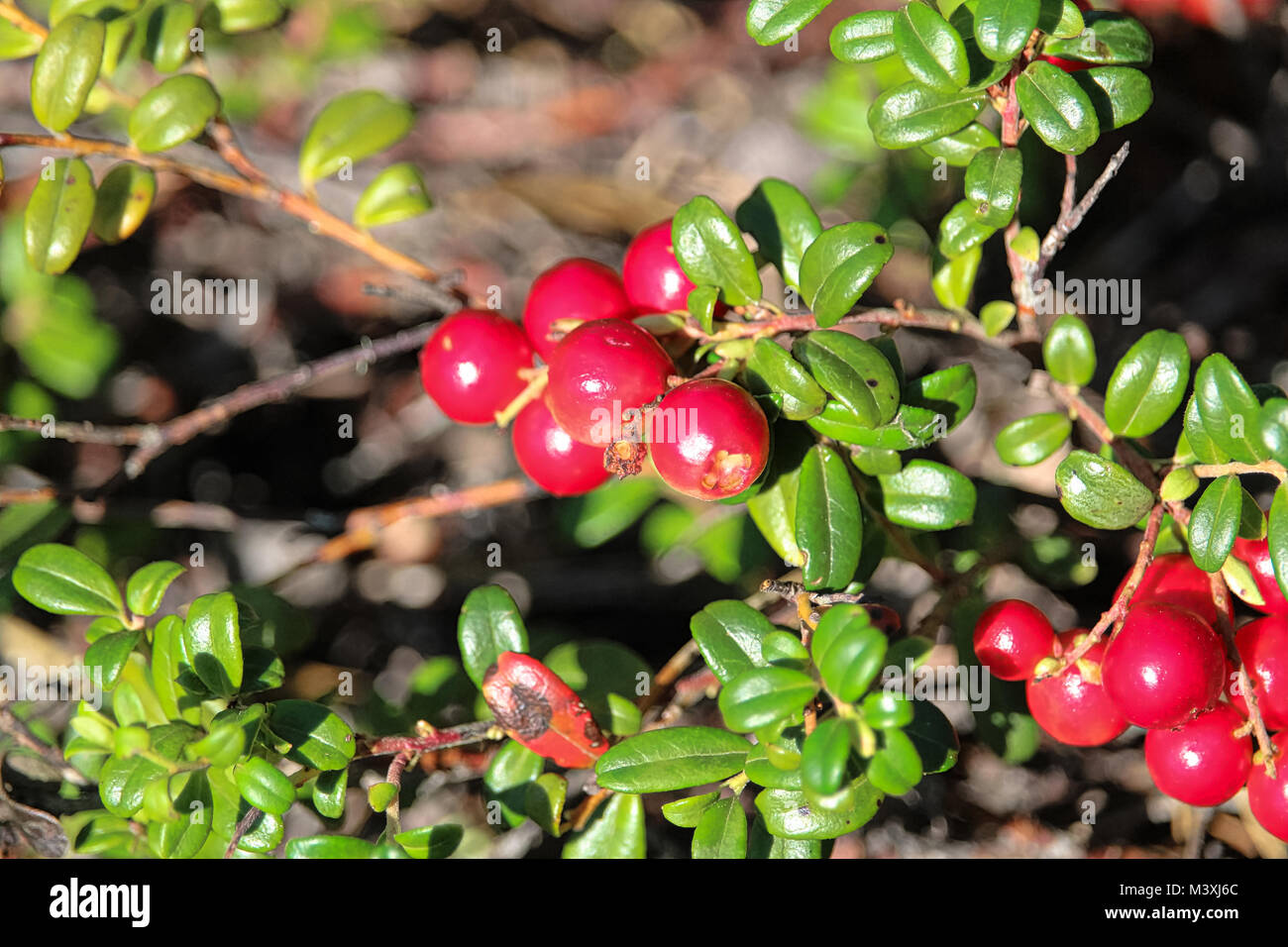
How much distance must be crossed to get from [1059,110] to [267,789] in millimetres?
1899

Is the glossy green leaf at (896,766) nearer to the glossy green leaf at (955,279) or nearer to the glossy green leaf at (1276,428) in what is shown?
the glossy green leaf at (1276,428)

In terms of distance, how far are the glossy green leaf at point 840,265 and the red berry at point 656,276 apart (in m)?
0.28

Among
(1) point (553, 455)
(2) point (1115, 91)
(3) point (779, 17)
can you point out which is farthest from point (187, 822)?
(2) point (1115, 91)

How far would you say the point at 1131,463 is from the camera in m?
2.06

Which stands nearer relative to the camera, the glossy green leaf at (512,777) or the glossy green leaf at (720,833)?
the glossy green leaf at (720,833)

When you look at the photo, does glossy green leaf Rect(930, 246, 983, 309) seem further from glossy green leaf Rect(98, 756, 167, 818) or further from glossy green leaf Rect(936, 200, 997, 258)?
glossy green leaf Rect(98, 756, 167, 818)

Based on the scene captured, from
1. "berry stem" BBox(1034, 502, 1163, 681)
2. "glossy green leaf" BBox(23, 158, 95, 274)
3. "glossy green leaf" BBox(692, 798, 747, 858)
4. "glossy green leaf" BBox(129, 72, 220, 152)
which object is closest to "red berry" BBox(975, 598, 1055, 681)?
"berry stem" BBox(1034, 502, 1163, 681)

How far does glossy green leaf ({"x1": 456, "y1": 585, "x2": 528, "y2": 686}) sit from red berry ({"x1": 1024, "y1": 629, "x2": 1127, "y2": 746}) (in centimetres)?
111

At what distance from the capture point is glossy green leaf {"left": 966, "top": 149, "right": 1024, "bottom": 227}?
6.27 feet

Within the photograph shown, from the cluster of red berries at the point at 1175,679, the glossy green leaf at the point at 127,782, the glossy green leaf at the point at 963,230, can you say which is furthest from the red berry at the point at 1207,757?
the glossy green leaf at the point at 127,782

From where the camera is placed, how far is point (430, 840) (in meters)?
1.97

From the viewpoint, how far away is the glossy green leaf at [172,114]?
2324 mm

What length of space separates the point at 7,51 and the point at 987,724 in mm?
2907
